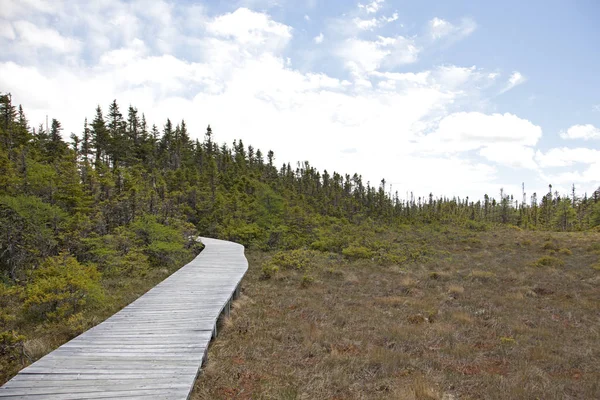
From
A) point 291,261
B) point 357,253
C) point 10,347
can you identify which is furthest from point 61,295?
Result: point 357,253

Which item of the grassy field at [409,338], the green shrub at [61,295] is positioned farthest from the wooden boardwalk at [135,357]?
the green shrub at [61,295]

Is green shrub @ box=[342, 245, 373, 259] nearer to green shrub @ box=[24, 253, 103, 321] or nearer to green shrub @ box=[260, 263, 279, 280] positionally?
green shrub @ box=[260, 263, 279, 280]

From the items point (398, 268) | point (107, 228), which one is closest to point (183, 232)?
point (107, 228)

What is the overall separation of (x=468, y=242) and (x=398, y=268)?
49.5ft

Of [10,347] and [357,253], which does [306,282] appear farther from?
[10,347]

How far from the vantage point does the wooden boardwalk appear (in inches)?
160

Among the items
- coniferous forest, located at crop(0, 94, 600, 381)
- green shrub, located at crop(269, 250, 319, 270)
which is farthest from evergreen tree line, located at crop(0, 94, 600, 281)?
green shrub, located at crop(269, 250, 319, 270)

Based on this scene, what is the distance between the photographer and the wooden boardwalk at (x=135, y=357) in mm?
4062

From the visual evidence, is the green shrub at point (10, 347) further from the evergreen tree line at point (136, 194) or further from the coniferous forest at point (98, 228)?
Answer: the evergreen tree line at point (136, 194)

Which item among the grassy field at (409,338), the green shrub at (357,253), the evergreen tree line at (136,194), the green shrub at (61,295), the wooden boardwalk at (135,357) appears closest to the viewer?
the wooden boardwalk at (135,357)

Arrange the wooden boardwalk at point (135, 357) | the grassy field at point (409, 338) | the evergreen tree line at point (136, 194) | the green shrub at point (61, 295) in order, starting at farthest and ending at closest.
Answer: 1. the evergreen tree line at point (136, 194)
2. the green shrub at point (61, 295)
3. the grassy field at point (409, 338)
4. the wooden boardwalk at point (135, 357)

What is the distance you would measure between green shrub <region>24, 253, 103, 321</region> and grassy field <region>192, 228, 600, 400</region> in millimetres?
3874

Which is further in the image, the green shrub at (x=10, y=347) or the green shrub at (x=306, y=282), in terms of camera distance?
the green shrub at (x=306, y=282)

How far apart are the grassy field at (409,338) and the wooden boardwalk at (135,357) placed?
60 centimetres
